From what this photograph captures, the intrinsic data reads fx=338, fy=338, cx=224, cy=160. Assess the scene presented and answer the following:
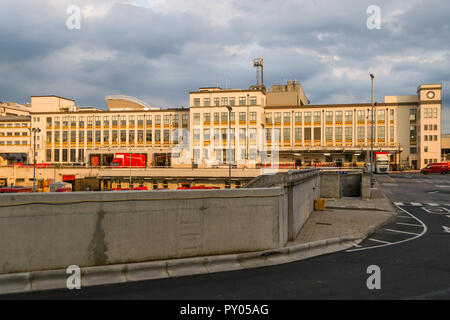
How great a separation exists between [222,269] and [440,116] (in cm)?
9187

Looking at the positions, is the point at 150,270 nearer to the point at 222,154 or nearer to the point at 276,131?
the point at 222,154

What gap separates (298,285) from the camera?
8555 mm

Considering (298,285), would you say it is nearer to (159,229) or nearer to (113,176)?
(159,229)

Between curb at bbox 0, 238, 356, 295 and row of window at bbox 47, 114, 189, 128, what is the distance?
3458 inches

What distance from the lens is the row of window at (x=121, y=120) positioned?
9775 cm

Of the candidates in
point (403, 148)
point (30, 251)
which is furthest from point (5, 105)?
point (30, 251)

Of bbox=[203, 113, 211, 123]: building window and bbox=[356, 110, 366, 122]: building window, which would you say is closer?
bbox=[356, 110, 366, 122]: building window

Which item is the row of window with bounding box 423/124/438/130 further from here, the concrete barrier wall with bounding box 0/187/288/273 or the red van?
the concrete barrier wall with bounding box 0/187/288/273

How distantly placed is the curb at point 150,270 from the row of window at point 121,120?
87824 millimetres

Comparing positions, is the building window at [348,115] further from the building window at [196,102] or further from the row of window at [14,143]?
the row of window at [14,143]

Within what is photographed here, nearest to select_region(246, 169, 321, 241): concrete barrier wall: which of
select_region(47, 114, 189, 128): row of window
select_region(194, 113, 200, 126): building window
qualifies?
select_region(194, 113, 200, 126): building window

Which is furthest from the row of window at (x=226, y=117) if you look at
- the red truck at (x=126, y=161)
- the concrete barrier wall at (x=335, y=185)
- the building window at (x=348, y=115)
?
the concrete barrier wall at (x=335, y=185)

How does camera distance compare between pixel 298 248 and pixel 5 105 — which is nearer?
pixel 298 248

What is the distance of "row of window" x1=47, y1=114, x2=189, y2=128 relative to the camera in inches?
3848
